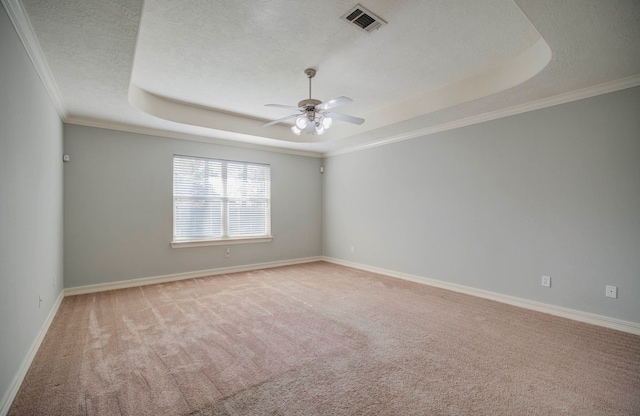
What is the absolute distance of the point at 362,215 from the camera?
5.84 m

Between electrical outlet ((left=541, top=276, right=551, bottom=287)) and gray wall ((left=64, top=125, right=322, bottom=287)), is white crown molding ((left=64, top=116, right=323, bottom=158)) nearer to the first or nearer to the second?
gray wall ((left=64, top=125, right=322, bottom=287))

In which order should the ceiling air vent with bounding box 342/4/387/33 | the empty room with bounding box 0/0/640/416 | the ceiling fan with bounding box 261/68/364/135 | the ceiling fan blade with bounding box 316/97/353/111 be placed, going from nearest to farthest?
the empty room with bounding box 0/0/640/416, the ceiling air vent with bounding box 342/4/387/33, the ceiling fan blade with bounding box 316/97/353/111, the ceiling fan with bounding box 261/68/364/135

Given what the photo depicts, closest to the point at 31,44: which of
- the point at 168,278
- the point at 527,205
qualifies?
the point at 168,278

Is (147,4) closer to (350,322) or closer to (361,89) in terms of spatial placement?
(361,89)

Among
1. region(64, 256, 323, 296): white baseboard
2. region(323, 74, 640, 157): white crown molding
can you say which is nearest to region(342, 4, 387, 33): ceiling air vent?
region(323, 74, 640, 157): white crown molding

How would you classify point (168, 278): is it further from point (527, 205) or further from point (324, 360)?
point (527, 205)

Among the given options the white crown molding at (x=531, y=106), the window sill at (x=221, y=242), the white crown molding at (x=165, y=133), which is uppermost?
the white crown molding at (x=531, y=106)

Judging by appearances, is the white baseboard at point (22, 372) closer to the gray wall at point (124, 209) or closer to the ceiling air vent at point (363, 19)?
the gray wall at point (124, 209)

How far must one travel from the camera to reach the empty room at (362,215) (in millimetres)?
2006

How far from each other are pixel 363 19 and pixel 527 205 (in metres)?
2.96

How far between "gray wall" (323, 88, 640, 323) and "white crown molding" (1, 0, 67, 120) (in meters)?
4.59

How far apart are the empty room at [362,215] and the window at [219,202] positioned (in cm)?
4

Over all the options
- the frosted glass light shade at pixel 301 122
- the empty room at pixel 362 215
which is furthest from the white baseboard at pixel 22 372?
the frosted glass light shade at pixel 301 122

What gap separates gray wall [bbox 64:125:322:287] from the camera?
415 cm
